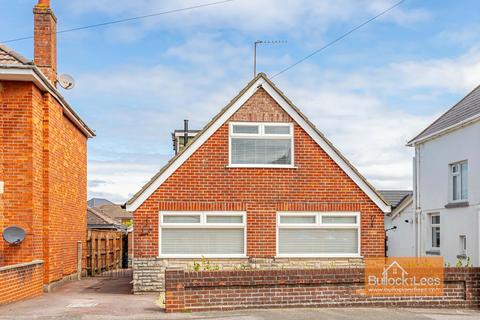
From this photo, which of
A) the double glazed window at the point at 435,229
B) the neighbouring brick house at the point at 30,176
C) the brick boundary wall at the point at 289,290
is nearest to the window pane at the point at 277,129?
the brick boundary wall at the point at 289,290

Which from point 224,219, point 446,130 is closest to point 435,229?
point 446,130

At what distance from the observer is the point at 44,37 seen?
20734 mm

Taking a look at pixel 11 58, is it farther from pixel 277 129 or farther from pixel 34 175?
pixel 277 129

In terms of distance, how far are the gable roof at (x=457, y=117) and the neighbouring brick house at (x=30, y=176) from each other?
41.6 feet

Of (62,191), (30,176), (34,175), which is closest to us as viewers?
(30,176)

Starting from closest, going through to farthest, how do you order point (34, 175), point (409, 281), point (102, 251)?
point (409, 281), point (34, 175), point (102, 251)

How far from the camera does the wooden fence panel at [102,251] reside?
25484 mm

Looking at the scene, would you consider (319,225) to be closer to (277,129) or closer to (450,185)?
(277,129)

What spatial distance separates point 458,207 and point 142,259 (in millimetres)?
10588

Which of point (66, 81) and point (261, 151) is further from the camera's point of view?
point (66, 81)

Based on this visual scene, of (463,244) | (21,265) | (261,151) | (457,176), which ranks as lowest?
(21,265)

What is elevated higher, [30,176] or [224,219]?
[30,176]

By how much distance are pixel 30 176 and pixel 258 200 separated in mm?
6118

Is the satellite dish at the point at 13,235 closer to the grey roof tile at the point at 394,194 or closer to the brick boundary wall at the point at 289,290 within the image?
the brick boundary wall at the point at 289,290
